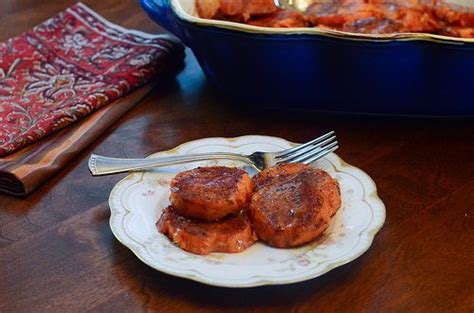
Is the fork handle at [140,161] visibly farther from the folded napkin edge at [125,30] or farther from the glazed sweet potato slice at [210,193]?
the folded napkin edge at [125,30]

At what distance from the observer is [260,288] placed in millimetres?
755

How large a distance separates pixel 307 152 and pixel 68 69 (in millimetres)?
485

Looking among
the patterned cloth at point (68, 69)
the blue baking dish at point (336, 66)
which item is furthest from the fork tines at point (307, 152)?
the patterned cloth at point (68, 69)

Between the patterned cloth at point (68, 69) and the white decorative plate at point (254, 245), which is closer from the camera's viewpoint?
the white decorative plate at point (254, 245)

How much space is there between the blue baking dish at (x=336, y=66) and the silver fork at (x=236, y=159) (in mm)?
101

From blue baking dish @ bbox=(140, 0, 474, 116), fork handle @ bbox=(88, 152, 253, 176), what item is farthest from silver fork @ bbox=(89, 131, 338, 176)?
blue baking dish @ bbox=(140, 0, 474, 116)

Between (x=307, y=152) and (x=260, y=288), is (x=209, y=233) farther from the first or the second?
(x=307, y=152)

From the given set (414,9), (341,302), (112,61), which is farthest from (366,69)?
(112,61)

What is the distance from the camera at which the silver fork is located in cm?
90

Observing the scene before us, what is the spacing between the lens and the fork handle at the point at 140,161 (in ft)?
2.96

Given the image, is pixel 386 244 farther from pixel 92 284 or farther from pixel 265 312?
pixel 92 284

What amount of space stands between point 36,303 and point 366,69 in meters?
0.50

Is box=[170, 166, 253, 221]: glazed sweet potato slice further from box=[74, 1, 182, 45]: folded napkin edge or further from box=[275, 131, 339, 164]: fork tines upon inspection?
box=[74, 1, 182, 45]: folded napkin edge

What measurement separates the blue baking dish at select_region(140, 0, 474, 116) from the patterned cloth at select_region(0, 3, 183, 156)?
0.15 metres
